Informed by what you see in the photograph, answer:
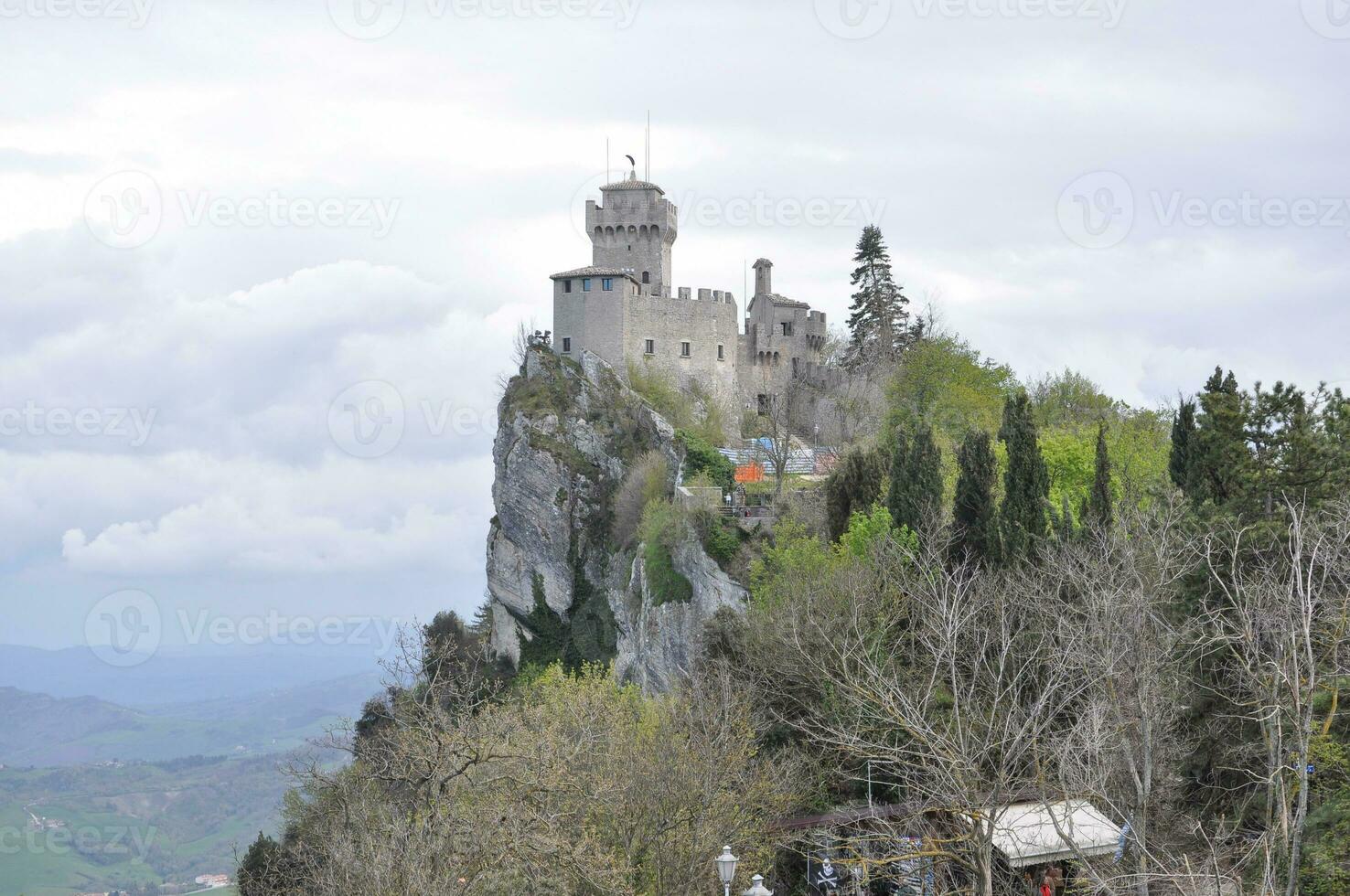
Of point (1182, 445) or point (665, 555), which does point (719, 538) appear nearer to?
point (665, 555)

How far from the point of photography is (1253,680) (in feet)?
68.3

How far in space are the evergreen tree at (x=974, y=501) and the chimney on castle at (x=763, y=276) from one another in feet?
160

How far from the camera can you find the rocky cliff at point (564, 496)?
251 ft

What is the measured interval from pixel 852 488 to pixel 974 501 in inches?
345

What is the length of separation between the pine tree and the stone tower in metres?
11.6

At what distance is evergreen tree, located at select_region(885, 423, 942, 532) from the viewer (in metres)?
42.9

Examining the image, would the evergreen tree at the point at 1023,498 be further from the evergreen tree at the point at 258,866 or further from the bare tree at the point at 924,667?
the evergreen tree at the point at 258,866

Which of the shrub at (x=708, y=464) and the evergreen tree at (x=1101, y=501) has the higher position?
the shrub at (x=708, y=464)

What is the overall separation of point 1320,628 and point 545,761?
13.9 m

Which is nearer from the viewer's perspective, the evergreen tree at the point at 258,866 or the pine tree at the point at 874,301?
the evergreen tree at the point at 258,866

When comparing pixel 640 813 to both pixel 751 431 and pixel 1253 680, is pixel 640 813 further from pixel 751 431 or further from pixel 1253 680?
pixel 751 431

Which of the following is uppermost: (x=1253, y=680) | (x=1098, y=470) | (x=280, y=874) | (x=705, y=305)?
(x=705, y=305)

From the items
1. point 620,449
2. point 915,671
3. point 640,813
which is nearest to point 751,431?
point 620,449

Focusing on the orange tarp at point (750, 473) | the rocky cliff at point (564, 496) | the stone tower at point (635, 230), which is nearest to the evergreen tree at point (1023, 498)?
the orange tarp at point (750, 473)
